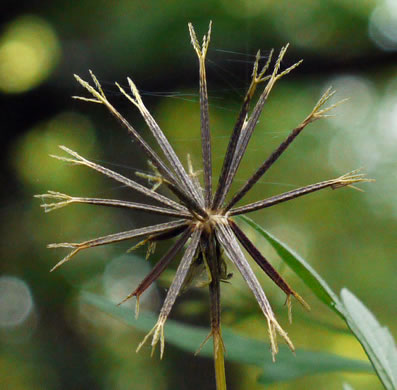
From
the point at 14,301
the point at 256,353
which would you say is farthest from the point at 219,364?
the point at 14,301

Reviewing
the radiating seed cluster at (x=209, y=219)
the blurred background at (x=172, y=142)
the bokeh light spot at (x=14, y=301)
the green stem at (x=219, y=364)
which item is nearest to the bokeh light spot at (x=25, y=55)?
the blurred background at (x=172, y=142)

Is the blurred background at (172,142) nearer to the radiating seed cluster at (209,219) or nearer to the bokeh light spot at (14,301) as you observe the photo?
the bokeh light spot at (14,301)

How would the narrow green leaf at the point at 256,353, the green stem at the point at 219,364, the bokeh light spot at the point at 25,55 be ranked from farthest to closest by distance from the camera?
1. the bokeh light spot at the point at 25,55
2. the narrow green leaf at the point at 256,353
3. the green stem at the point at 219,364

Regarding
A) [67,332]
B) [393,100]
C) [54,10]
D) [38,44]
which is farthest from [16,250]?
[393,100]

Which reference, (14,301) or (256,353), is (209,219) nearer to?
(256,353)

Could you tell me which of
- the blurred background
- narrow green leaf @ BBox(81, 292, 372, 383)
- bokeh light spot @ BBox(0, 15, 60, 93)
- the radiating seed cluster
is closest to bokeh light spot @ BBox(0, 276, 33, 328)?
Result: the blurred background

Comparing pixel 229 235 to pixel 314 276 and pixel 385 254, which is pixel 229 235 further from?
pixel 385 254
